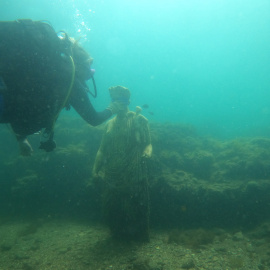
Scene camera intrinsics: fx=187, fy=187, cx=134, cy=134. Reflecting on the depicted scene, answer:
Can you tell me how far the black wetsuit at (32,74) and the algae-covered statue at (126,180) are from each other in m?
2.36

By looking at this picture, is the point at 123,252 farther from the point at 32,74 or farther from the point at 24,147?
the point at 32,74

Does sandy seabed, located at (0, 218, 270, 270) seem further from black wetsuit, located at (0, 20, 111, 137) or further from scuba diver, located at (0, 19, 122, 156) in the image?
black wetsuit, located at (0, 20, 111, 137)

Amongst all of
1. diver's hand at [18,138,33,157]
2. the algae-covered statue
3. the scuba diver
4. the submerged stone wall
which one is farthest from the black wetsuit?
the submerged stone wall

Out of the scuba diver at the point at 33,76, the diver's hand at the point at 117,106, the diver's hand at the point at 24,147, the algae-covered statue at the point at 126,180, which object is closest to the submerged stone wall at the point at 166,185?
the algae-covered statue at the point at 126,180

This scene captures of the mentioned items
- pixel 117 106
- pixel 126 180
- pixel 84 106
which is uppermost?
pixel 117 106

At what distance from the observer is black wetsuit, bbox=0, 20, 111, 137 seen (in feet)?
6.69

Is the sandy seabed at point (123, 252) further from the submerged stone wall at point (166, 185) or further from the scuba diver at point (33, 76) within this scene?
the scuba diver at point (33, 76)

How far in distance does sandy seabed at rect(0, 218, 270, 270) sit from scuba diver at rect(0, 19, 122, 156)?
9.27ft

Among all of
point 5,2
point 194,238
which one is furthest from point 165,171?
point 5,2

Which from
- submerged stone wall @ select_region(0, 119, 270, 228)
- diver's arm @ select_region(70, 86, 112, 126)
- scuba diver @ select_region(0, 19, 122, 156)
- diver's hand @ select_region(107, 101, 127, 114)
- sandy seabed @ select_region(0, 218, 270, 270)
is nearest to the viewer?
scuba diver @ select_region(0, 19, 122, 156)

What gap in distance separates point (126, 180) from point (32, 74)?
10.2 feet

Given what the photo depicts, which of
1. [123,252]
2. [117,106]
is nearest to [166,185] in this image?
[123,252]

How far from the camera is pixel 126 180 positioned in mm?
4500

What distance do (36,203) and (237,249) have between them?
671 cm
